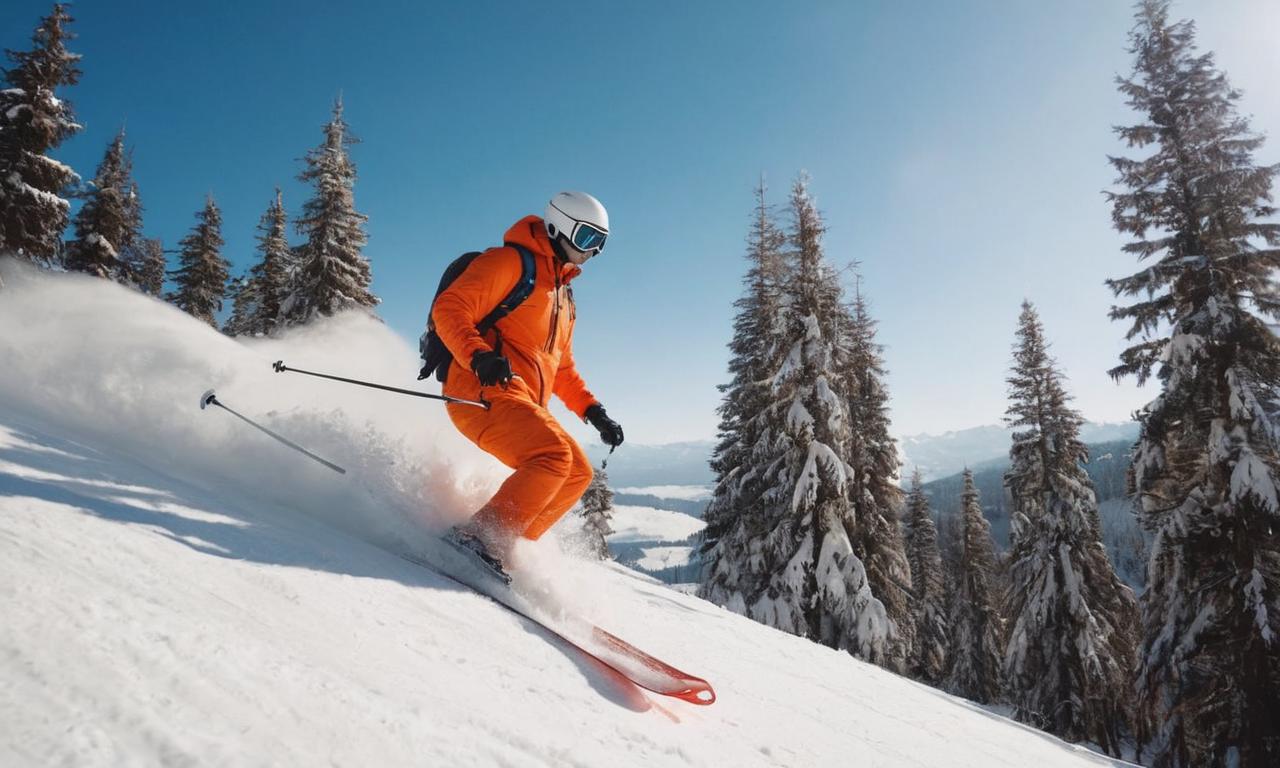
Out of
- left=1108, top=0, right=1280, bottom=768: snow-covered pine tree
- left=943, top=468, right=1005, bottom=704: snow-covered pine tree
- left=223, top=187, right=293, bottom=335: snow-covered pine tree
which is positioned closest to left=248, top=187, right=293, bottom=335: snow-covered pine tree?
left=223, top=187, right=293, bottom=335: snow-covered pine tree

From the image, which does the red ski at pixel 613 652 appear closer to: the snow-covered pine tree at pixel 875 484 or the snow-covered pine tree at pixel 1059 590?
the snow-covered pine tree at pixel 875 484

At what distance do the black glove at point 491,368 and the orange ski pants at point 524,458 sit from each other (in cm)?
33

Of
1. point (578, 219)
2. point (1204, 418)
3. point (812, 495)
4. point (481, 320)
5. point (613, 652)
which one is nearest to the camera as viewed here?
point (613, 652)

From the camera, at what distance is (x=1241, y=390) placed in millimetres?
9953

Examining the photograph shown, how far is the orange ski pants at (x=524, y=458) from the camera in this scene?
3814mm

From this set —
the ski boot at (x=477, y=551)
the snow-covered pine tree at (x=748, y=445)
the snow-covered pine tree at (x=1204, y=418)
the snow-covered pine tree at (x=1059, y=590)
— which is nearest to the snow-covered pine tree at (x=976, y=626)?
the snow-covered pine tree at (x=1059, y=590)

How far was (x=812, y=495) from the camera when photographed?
1571 cm

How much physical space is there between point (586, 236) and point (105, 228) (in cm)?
3122

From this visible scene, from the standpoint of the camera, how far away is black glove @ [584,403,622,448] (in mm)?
5258

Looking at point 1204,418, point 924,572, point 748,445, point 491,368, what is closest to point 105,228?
point 748,445

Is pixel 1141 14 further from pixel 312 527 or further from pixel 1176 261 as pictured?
pixel 312 527

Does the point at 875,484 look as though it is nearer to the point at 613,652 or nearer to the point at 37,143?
the point at 613,652

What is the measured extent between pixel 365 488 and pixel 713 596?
16.4 m

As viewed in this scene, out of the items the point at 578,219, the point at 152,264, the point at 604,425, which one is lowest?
the point at 604,425
